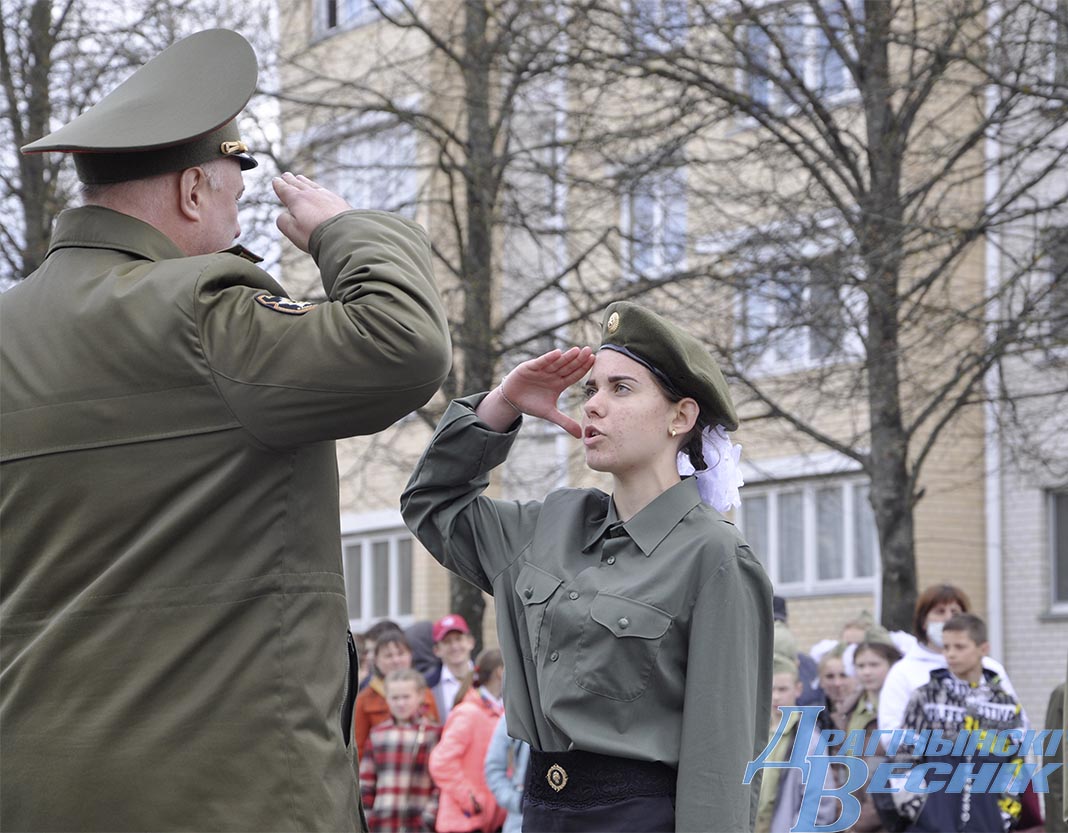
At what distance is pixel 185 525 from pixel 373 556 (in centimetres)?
2251

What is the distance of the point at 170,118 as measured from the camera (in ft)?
9.07

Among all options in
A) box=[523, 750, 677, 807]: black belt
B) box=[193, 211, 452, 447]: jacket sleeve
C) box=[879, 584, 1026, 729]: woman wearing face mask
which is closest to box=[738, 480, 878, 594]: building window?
box=[879, 584, 1026, 729]: woman wearing face mask

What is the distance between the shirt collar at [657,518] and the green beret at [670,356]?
0.22 m

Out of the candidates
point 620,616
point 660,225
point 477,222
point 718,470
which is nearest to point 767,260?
point 660,225

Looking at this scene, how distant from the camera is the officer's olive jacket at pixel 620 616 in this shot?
11.7 feet

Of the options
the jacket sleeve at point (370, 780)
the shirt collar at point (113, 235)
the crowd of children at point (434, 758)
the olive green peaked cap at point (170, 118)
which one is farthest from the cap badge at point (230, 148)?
the jacket sleeve at point (370, 780)

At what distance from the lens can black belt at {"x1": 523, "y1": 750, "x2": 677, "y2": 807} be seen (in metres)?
3.60

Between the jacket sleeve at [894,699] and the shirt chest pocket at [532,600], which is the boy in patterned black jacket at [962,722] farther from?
the shirt chest pocket at [532,600]

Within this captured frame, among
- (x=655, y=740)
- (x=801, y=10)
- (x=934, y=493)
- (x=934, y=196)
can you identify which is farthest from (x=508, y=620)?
(x=934, y=493)

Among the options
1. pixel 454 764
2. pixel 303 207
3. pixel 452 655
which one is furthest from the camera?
pixel 452 655

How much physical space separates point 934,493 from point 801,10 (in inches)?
264

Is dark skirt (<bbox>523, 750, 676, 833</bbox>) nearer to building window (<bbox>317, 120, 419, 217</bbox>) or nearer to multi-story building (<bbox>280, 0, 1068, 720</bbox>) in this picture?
multi-story building (<bbox>280, 0, 1068, 720</bbox>)

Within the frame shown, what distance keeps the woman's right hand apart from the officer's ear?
48.7 inches

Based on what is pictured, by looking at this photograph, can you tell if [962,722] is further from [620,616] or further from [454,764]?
[620,616]
